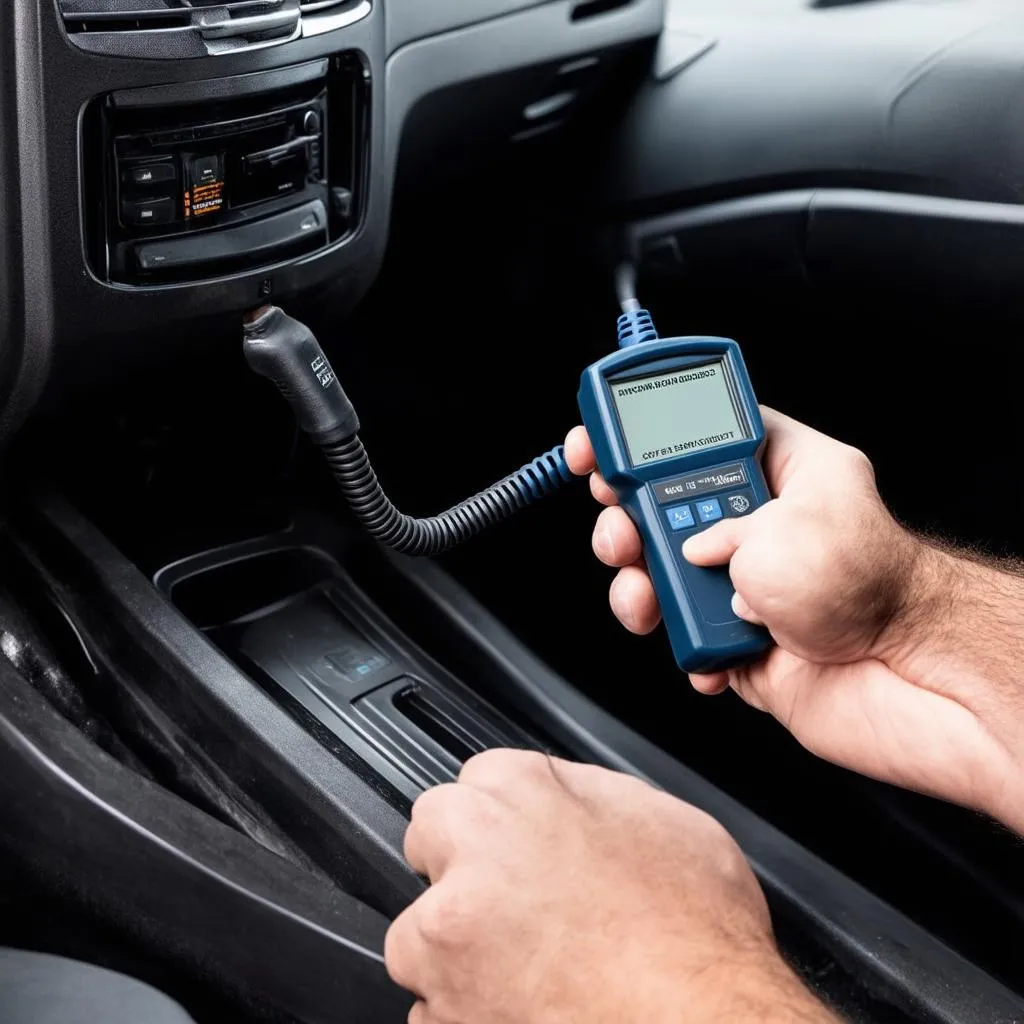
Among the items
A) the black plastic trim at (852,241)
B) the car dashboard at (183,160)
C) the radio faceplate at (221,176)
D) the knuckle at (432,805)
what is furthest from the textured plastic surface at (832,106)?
the knuckle at (432,805)

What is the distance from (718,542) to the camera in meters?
0.87

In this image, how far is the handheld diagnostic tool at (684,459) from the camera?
88cm

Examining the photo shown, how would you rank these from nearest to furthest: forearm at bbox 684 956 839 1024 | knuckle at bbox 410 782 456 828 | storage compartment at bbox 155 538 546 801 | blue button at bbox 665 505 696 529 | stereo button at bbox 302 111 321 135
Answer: forearm at bbox 684 956 839 1024, knuckle at bbox 410 782 456 828, blue button at bbox 665 505 696 529, stereo button at bbox 302 111 321 135, storage compartment at bbox 155 538 546 801

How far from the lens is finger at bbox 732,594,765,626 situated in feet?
2.84

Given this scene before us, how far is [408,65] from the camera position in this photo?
1.18 meters

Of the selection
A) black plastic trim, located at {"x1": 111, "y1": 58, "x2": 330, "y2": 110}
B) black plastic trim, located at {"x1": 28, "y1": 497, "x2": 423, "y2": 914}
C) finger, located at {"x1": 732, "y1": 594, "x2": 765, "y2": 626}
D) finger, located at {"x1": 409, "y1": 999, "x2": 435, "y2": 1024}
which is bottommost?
black plastic trim, located at {"x1": 28, "y1": 497, "x2": 423, "y2": 914}

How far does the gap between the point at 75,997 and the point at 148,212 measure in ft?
1.75

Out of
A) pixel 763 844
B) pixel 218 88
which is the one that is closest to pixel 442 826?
pixel 763 844

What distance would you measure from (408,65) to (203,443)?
1.46 feet

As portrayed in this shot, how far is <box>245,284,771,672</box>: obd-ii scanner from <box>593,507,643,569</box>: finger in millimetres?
10

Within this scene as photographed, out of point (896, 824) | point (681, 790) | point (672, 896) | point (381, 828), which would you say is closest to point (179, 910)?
point (381, 828)

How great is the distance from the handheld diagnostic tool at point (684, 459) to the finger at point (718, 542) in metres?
0.01

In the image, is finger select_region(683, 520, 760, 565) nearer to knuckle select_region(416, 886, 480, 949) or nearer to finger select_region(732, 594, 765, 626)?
finger select_region(732, 594, 765, 626)

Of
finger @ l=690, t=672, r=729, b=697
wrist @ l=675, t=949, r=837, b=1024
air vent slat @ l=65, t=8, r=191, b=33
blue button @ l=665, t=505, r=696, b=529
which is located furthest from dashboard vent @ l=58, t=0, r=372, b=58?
wrist @ l=675, t=949, r=837, b=1024
